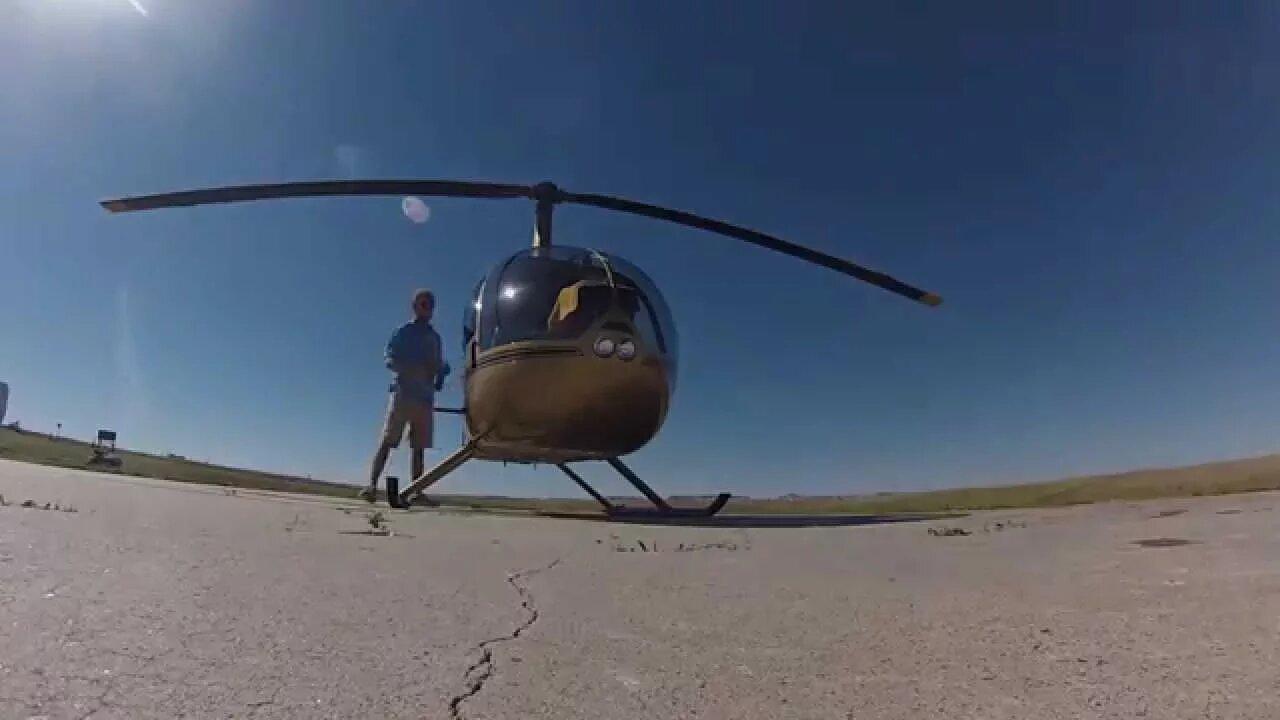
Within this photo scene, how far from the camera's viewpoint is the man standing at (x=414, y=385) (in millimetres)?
11148

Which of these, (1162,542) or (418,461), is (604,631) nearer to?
(1162,542)

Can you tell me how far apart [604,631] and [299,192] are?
8.98m

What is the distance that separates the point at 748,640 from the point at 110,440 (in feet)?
109

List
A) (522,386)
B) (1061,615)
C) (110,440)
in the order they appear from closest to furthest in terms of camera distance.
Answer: (1061,615)
(522,386)
(110,440)

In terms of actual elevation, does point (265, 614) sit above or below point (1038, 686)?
above

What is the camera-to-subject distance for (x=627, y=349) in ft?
27.3

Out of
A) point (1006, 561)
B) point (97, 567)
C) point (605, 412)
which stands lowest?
point (1006, 561)

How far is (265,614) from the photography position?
7.35 feet

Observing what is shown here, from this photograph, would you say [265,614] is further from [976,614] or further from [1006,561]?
[1006,561]

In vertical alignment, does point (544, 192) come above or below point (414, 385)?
above

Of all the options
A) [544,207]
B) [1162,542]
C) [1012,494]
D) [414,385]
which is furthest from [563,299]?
[1012,494]

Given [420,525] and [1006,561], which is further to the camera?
[420,525]

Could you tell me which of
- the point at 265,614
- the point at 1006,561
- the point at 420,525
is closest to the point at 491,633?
the point at 265,614

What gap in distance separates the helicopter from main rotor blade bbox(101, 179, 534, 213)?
1 cm
